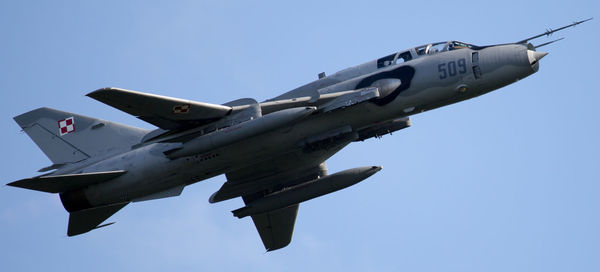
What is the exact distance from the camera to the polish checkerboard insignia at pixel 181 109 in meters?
21.2

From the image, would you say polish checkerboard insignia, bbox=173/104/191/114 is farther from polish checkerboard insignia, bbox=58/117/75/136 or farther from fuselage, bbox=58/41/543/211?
polish checkerboard insignia, bbox=58/117/75/136

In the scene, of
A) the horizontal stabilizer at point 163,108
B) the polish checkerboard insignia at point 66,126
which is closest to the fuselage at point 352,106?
the horizontal stabilizer at point 163,108

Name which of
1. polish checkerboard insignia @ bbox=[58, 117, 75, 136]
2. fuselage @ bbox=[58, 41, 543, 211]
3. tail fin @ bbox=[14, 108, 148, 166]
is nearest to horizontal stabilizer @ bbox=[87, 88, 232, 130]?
fuselage @ bbox=[58, 41, 543, 211]

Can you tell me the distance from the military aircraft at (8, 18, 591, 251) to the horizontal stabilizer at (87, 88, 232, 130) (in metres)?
0.03

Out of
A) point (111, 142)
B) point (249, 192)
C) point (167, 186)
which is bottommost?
point (249, 192)

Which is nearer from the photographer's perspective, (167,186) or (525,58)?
(525,58)

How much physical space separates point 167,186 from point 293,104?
503 centimetres

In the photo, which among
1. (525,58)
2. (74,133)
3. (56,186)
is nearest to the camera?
(525,58)

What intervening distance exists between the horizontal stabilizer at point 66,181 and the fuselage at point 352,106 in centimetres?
20

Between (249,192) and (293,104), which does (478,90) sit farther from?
(249,192)

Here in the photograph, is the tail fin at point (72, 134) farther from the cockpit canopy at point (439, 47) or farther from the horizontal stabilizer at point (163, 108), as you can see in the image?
the cockpit canopy at point (439, 47)

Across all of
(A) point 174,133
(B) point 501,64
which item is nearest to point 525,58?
(B) point 501,64

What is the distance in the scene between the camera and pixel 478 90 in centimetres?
2175

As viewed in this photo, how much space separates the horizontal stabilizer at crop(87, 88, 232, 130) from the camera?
789 inches
